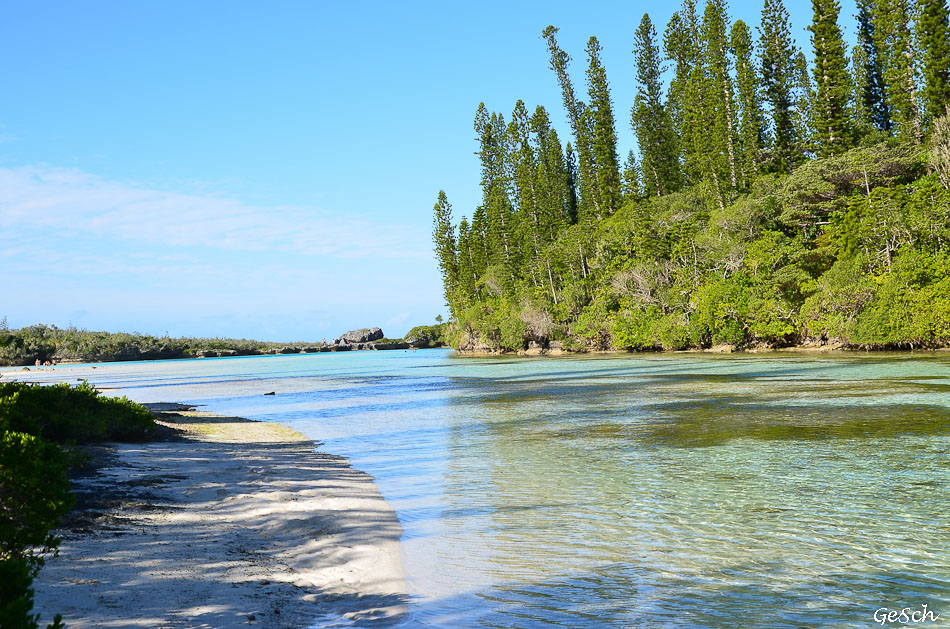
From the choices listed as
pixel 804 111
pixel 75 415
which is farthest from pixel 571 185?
pixel 75 415

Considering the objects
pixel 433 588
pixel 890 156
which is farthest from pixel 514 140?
pixel 433 588

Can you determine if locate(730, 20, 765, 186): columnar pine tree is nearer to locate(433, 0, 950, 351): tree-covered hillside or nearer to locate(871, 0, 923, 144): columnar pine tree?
locate(433, 0, 950, 351): tree-covered hillside

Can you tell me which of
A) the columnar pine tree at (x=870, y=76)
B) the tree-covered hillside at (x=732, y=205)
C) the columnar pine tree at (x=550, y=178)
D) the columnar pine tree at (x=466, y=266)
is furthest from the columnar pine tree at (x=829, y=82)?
the columnar pine tree at (x=466, y=266)

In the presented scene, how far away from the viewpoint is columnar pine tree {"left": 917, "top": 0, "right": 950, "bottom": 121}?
41.5 meters

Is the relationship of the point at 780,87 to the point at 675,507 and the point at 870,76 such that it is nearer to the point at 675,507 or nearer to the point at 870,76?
the point at 870,76

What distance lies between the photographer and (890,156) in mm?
37125

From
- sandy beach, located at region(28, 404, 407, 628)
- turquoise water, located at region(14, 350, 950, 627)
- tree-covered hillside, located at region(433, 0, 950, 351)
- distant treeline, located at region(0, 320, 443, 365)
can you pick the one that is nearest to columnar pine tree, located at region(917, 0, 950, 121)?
tree-covered hillside, located at region(433, 0, 950, 351)

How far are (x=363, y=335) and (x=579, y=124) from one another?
74.0m

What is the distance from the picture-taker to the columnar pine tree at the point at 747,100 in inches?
2071

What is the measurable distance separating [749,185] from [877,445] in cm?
4730

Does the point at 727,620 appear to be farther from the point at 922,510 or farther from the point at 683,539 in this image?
the point at 922,510

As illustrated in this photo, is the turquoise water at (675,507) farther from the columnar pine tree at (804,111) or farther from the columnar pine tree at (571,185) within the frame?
the columnar pine tree at (571,185)

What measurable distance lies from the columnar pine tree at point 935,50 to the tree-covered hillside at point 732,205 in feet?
0.32

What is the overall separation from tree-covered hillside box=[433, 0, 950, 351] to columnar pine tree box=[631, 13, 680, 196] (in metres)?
0.22
